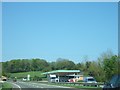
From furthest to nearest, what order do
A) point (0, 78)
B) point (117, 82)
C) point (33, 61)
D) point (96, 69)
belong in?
point (33, 61) → point (96, 69) → point (0, 78) → point (117, 82)

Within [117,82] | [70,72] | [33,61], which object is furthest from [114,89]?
[70,72]

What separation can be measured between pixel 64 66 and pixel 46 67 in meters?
6.16

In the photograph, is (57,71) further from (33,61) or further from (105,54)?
(105,54)

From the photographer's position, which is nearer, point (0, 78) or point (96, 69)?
point (0, 78)

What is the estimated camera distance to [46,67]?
334 feet

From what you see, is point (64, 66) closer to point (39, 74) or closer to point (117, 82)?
point (39, 74)

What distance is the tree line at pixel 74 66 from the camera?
5431 cm

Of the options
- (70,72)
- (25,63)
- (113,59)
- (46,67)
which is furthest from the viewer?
(70,72)

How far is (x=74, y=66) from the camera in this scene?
108938 mm

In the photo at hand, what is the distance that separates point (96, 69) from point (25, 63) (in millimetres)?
18974

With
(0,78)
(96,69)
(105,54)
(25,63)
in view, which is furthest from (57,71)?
(0,78)

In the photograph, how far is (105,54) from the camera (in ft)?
221

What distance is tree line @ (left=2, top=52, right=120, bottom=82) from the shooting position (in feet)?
178

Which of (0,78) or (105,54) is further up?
(105,54)
